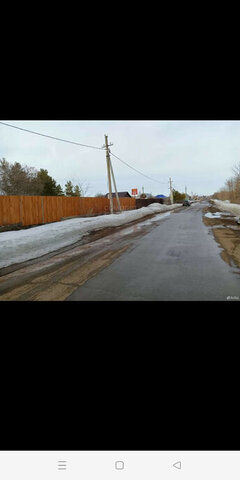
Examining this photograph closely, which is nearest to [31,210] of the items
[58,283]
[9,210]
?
[9,210]

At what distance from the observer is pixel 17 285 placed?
133 inches

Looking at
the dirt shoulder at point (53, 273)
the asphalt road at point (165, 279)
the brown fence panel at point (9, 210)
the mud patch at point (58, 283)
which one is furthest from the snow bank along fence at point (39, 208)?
the asphalt road at point (165, 279)

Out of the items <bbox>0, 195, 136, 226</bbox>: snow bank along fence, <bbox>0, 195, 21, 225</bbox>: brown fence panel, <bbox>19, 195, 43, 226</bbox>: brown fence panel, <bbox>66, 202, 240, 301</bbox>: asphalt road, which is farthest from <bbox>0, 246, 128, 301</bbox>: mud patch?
<bbox>19, 195, 43, 226</bbox>: brown fence panel

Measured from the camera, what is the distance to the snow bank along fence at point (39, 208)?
11047 millimetres

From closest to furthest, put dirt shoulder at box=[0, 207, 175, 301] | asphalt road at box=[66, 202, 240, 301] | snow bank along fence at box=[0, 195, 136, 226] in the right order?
asphalt road at box=[66, 202, 240, 301] < dirt shoulder at box=[0, 207, 175, 301] < snow bank along fence at box=[0, 195, 136, 226]

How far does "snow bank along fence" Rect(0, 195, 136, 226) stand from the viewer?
11047 mm

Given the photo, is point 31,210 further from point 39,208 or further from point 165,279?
point 165,279

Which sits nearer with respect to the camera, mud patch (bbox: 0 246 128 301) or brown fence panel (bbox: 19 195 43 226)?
mud patch (bbox: 0 246 128 301)

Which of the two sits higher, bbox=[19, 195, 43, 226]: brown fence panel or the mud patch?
bbox=[19, 195, 43, 226]: brown fence panel

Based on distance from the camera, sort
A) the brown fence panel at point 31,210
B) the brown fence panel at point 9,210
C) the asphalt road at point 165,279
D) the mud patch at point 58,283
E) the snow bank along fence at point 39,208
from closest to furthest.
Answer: the asphalt road at point 165,279 → the mud patch at point 58,283 → the brown fence panel at point 9,210 → the snow bank along fence at point 39,208 → the brown fence panel at point 31,210

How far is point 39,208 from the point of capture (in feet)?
42.7

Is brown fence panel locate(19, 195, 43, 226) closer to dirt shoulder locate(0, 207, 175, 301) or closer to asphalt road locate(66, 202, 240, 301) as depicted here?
dirt shoulder locate(0, 207, 175, 301)

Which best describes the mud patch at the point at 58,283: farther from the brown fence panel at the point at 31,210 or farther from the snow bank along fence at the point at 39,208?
the brown fence panel at the point at 31,210
